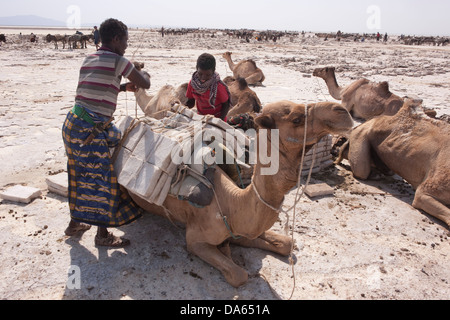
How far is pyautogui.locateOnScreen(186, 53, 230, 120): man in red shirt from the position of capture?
15.1 feet

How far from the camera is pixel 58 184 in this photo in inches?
182

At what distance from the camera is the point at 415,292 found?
3.21 m

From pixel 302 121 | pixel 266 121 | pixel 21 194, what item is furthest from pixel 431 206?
pixel 21 194

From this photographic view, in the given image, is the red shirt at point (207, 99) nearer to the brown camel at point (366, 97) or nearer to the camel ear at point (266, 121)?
the camel ear at point (266, 121)

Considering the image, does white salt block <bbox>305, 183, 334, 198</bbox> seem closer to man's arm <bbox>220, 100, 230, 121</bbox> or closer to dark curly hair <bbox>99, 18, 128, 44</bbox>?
man's arm <bbox>220, 100, 230, 121</bbox>

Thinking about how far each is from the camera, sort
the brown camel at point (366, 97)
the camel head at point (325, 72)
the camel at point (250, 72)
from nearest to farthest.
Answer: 1. the brown camel at point (366, 97)
2. the camel head at point (325, 72)
3. the camel at point (250, 72)

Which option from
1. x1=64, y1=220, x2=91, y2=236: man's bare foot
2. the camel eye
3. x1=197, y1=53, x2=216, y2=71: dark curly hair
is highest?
x1=197, y1=53, x2=216, y2=71: dark curly hair

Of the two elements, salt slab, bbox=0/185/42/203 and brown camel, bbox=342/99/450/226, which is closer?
salt slab, bbox=0/185/42/203

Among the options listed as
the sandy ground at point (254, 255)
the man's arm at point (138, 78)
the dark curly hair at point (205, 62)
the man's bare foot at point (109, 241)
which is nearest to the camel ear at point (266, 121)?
the man's arm at point (138, 78)

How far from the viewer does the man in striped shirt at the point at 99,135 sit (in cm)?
310

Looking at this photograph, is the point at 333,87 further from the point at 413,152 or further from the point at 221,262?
the point at 221,262

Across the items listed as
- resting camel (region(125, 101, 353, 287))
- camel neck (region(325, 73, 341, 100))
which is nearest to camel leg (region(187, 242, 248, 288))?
resting camel (region(125, 101, 353, 287))

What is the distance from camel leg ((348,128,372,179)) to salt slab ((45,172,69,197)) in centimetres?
468

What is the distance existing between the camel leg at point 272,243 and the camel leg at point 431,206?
229cm
